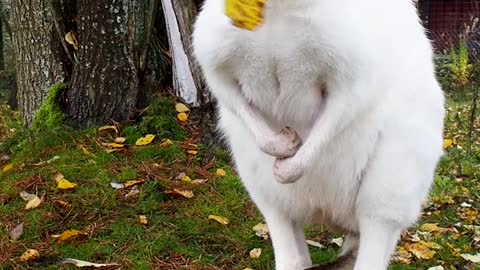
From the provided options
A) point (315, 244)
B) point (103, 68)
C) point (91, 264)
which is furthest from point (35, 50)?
point (315, 244)

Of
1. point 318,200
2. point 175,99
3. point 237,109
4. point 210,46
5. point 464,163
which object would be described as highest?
point 210,46

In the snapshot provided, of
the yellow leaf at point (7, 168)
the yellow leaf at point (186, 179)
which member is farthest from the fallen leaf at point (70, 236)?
the yellow leaf at point (7, 168)

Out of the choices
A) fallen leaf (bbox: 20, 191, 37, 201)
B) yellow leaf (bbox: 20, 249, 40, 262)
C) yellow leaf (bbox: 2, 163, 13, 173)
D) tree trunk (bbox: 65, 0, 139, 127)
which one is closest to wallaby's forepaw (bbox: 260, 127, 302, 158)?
yellow leaf (bbox: 20, 249, 40, 262)

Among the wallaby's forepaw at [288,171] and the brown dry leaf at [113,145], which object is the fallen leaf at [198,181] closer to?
the brown dry leaf at [113,145]

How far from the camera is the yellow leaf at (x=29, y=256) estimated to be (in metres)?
3.19

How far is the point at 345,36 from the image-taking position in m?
2.14

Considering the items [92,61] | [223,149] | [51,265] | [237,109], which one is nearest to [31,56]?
[92,61]

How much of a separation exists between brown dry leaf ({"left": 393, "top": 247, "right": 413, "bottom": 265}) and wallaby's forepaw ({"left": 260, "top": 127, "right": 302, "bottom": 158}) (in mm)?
1200

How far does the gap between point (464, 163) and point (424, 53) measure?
8.56 feet

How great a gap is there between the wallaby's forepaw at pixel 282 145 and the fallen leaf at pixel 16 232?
155 centimetres

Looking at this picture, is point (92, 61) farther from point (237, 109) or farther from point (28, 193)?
point (237, 109)

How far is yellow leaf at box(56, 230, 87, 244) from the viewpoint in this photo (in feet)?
11.0

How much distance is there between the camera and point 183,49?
4145mm

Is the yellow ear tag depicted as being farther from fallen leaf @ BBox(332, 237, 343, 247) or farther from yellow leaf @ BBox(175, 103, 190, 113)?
yellow leaf @ BBox(175, 103, 190, 113)
